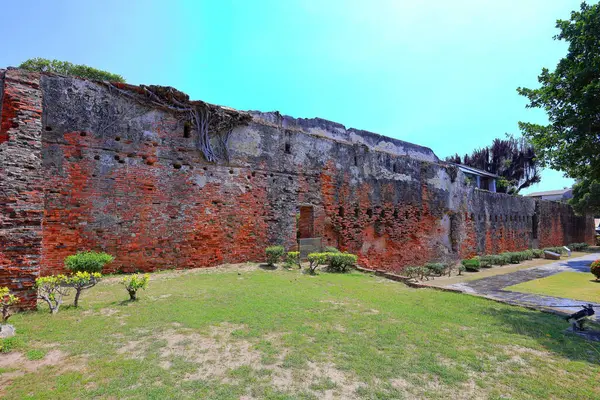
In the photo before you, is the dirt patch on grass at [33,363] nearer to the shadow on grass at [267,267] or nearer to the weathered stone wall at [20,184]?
the weathered stone wall at [20,184]

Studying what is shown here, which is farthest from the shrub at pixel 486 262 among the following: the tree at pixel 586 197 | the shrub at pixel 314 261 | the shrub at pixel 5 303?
the shrub at pixel 5 303

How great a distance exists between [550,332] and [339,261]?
604 cm

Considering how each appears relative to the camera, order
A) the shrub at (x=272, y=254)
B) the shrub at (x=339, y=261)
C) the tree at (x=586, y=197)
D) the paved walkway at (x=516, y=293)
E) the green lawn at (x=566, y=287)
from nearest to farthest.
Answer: the paved walkway at (x=516, y=293) < the green lawn at (x=566, y=287) < the shrub at (x=272, y=254) < the shrub at (x=339, y=261) < the tree at (x=586, y=197)

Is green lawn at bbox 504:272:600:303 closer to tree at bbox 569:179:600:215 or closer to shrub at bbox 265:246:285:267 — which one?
shrub at bbox 265:246:285:267

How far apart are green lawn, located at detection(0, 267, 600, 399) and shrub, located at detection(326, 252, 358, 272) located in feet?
12.9

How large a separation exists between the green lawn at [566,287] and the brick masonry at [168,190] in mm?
5697

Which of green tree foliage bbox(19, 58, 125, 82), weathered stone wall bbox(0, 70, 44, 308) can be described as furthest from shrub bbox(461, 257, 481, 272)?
green tree foliage bbox(19, 58, 125, 82)

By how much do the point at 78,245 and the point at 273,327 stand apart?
6036 mm

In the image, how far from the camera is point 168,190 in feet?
30.1

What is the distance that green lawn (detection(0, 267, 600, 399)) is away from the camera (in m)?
3.02

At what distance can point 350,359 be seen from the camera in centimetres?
368

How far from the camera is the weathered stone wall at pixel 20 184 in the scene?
16.5 feet

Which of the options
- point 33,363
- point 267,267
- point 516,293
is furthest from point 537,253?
A: point 33,363

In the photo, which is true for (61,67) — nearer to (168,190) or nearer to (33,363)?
(168,190)
